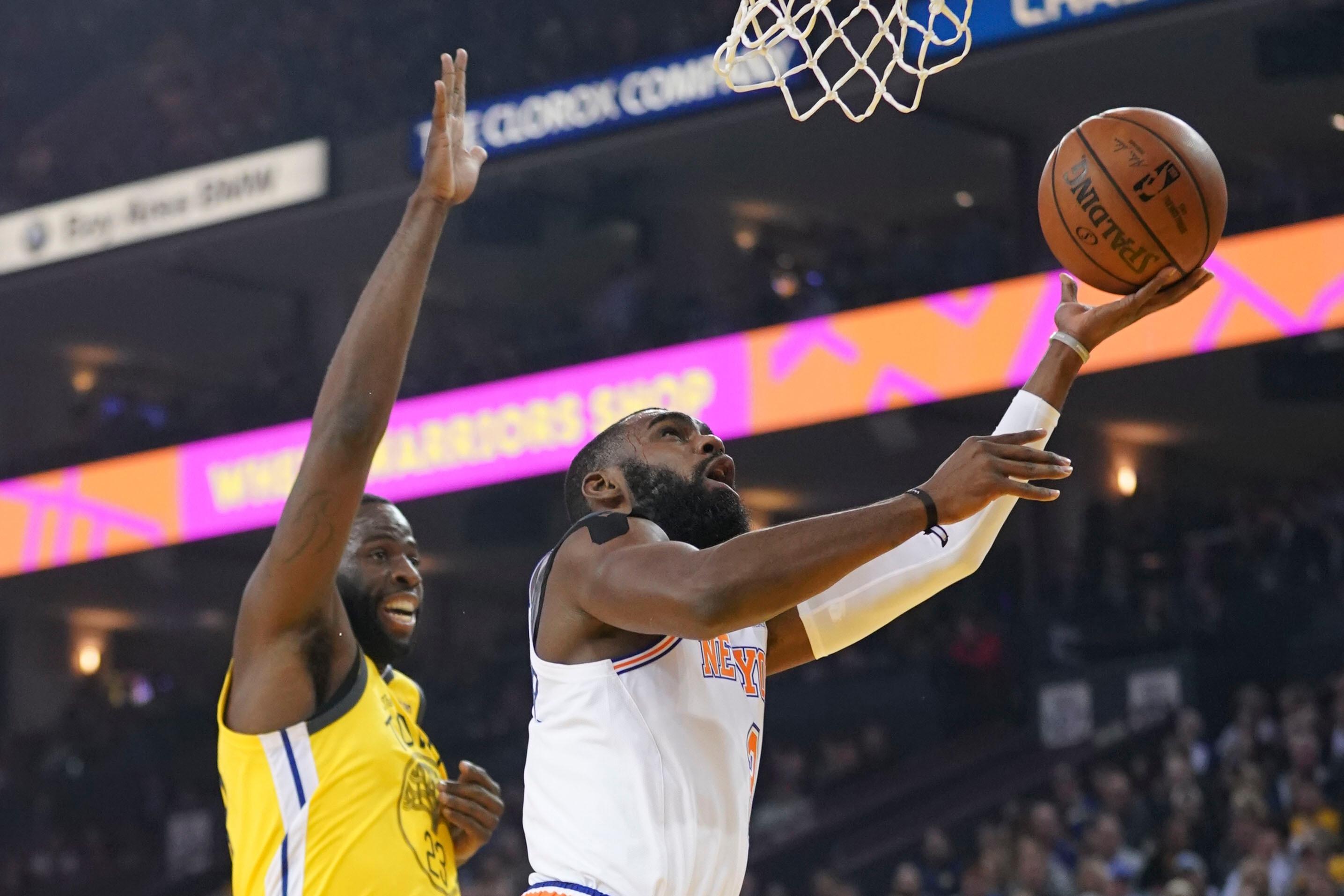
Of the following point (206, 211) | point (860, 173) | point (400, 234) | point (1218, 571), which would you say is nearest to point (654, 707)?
point (400, 234)

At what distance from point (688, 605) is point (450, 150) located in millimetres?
818

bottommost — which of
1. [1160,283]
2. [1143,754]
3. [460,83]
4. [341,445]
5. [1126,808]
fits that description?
[1126,808]

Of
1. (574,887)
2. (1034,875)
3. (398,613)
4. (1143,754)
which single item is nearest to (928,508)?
(574,887)

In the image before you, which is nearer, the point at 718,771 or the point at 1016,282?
the point at 718,771

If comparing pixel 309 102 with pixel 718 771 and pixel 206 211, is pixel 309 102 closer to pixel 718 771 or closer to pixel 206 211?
pixel 206 211

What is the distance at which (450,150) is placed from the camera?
2.56 m

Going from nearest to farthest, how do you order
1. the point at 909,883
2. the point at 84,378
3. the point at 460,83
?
1. the point at 460,83
2. the point at 909,883
3. the point at 84,378

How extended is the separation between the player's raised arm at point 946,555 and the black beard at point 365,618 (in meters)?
0.75

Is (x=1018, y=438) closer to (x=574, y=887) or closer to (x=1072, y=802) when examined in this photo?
(x=574, y=887)

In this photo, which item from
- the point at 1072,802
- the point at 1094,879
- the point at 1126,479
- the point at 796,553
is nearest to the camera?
the point at 796,553

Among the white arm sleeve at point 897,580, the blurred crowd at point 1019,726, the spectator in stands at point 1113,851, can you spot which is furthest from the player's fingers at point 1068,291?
the spectator in stands at point 1113,851

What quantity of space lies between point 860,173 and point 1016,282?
186 inches

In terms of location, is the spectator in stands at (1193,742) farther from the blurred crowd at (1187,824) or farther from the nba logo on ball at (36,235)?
the nba logo on ball at (36,235)

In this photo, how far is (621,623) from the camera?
2416 mm
